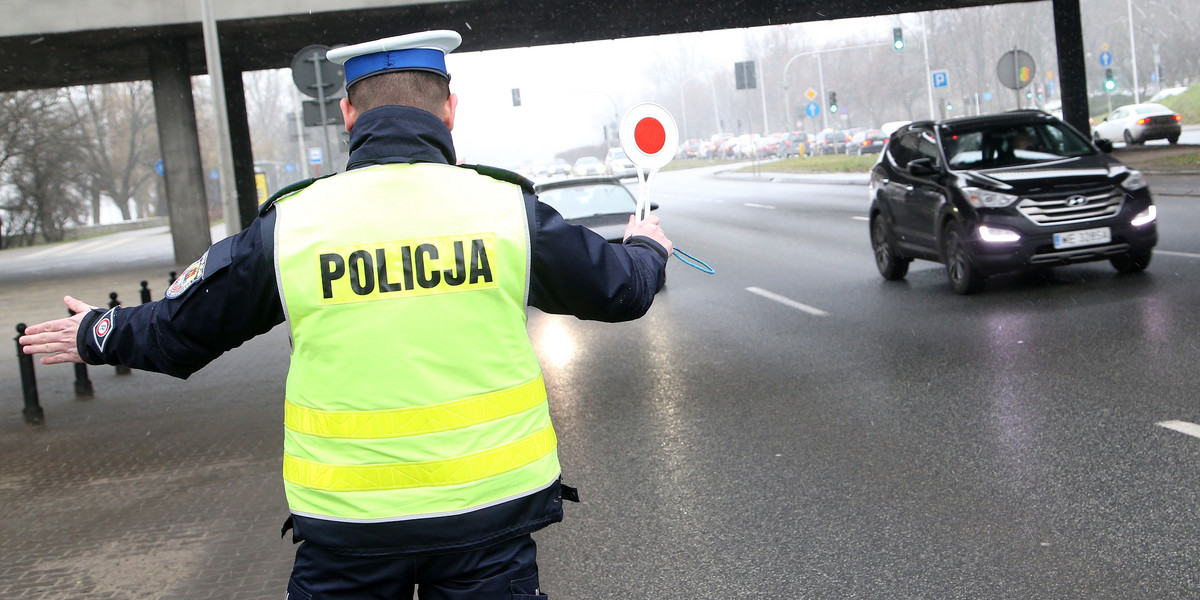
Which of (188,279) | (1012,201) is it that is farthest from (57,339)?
(1012,201)

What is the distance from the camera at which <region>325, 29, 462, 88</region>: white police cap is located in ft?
8.14

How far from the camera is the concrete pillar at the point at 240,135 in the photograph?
25.2 metres

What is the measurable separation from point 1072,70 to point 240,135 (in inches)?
729

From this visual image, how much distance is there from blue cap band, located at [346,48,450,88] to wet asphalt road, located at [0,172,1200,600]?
257 cm

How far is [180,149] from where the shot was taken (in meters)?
25.0

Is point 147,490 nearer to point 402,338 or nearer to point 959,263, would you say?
point 402,338

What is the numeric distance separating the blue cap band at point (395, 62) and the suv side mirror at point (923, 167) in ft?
34.5

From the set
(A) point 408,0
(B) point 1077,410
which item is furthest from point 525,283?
(A) point 408,0

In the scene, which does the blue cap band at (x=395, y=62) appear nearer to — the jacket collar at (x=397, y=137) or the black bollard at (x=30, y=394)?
the jacket collar at (x=397, y=137)

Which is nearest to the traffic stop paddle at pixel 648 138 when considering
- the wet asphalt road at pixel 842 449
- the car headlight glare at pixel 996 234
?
the wet asphalt road at pixel 842 449

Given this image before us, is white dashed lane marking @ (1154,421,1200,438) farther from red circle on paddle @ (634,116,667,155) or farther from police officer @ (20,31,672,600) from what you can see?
police officer @ (20,31,672,600)

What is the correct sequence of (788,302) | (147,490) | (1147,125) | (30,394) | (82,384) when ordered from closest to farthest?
(147,490)
(30,394)
(82,384)
(788,302)
(1147,125)

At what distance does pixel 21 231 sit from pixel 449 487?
49.9 meters

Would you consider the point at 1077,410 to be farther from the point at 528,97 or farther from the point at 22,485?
the point at 528,97
